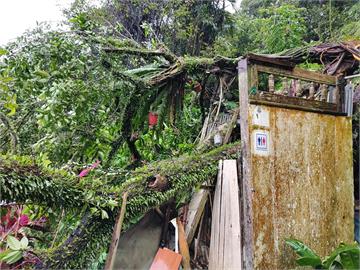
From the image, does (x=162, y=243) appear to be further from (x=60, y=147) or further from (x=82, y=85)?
(x=82, y=85)

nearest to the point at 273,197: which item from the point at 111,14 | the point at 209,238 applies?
the point at 209,238

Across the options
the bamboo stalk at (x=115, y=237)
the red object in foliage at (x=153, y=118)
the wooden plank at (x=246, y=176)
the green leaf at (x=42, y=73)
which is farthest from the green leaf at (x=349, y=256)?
the green leaf at (x=42, y=73)

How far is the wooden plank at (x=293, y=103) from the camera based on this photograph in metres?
3.11

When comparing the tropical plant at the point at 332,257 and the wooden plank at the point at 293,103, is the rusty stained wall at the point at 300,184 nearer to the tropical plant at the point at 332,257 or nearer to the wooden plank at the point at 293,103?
the wooden plank at the point at 293,103

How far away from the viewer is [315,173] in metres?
3.49

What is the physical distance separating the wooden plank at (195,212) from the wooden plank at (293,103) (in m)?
1.11

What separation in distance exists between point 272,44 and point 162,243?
16.7 ft

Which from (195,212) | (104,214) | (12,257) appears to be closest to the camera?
(12,257)

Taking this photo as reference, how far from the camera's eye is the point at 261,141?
3086mm

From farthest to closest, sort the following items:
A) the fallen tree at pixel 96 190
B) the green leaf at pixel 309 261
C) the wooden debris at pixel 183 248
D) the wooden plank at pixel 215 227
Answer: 1. the wooden plank at pixel 215 227
2. the wooden debris at pixel 183 248
3. the green leaf at pixel 309 261
4. the fallen tree at pixel 96 190

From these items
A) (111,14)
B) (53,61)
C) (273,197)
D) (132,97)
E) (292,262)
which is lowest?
(292,262)

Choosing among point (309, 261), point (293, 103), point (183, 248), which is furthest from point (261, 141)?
point (183, 248)

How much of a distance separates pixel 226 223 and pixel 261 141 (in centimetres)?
85

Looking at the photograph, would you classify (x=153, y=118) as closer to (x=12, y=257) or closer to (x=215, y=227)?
(x=215, y=227)
